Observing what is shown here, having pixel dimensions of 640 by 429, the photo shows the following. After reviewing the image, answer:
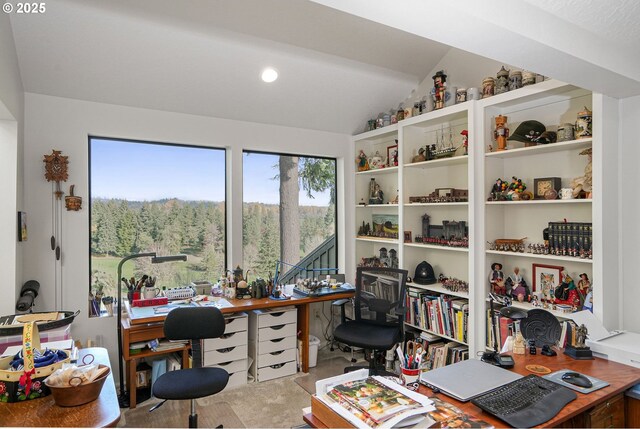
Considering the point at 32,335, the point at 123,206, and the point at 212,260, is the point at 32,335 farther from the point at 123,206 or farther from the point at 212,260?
the point at 212,260

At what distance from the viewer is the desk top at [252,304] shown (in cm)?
284

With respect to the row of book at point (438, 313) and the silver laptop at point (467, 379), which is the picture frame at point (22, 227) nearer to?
the silver laptop at point (467, 379)

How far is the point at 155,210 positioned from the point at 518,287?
10.0 ft

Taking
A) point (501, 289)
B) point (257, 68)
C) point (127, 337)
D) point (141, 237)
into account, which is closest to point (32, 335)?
point (127, 337)

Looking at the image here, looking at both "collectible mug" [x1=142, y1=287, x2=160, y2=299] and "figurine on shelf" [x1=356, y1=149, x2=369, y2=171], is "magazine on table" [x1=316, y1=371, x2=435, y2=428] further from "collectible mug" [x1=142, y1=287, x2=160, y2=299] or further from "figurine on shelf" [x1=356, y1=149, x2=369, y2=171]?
"figurine on shelf" [x1=356, y1=149, x2=369, y2=171]

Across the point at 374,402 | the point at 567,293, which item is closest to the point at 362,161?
the point at 567,293

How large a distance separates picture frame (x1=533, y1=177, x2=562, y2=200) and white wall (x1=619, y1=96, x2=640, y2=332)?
1.30 feet

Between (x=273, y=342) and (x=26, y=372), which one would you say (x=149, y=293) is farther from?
(x=26, y=372)

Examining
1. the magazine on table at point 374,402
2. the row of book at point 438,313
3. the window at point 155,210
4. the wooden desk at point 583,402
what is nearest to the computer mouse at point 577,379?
the wooden desk at point 583,402

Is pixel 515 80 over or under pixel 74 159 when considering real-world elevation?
over

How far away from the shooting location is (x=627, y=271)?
2.38 m

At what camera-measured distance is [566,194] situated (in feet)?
8.34

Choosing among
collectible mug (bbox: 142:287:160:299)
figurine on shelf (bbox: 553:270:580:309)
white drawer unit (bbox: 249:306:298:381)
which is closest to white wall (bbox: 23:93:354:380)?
collectible mug (bbox: 142:287:160:299)

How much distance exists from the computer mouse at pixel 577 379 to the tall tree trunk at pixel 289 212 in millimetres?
2841
